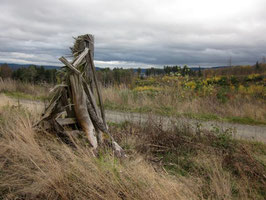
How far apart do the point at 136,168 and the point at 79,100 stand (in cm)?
150

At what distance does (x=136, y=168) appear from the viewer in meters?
3.07

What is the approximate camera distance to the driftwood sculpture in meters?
3.85

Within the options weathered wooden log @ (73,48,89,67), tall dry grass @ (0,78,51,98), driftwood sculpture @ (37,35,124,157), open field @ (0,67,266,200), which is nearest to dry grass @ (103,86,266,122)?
open field @ (0,67,266,200)

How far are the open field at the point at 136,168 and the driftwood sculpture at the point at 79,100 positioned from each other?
0.23 m

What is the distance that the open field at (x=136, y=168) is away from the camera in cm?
271

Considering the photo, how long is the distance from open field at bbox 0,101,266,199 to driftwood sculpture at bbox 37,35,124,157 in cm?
23

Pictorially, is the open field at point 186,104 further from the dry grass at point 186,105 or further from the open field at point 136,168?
the open field at point 136,168

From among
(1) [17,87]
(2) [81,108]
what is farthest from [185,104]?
(1) [17,87]

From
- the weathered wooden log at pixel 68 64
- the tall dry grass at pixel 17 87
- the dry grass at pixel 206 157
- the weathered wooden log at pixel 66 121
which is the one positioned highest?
the weathered wooden log at pixel 68 64

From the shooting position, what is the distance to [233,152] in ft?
16.1

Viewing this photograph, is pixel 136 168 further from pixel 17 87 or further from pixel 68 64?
pixel 17 87

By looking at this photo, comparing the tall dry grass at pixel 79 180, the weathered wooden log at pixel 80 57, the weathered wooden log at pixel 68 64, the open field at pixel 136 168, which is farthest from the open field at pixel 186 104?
the tall dry grass at pixel 79 180

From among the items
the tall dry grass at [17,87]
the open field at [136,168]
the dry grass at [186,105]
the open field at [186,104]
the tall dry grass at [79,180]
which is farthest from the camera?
the tall dry grass at [17,87]

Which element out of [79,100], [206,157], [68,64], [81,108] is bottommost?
[206,157]
